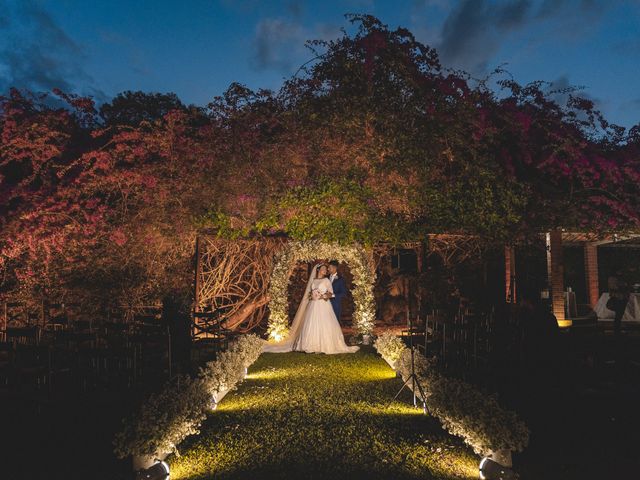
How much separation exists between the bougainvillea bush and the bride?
1409 mm

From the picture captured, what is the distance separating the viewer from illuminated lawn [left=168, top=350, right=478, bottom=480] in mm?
4406

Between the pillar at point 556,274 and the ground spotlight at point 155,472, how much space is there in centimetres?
1165

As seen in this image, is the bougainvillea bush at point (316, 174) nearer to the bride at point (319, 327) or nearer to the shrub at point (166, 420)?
the bride at point (319, 327)

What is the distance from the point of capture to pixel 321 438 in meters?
5.29

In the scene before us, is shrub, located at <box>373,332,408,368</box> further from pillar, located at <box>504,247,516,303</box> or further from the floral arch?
pillar, located at <box>504,247,516,303</box>

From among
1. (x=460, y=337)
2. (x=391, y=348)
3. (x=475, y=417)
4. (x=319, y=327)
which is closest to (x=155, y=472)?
(x=475, y=417)

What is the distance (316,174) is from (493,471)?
29.8 feet

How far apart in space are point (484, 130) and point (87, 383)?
9051 mm

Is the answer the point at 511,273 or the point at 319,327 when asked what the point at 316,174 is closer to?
the point at 319,327

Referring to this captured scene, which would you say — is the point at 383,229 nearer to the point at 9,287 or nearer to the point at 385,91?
the point at 385,91

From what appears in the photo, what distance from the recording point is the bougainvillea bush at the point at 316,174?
11.7 meters

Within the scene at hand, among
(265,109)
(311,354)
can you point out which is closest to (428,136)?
(265,109)

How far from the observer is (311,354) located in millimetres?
11734

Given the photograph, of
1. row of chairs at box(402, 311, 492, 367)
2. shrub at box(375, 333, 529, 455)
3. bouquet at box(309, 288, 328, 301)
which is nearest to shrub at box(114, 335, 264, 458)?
shrub at box(375, 333, 529, 455)
